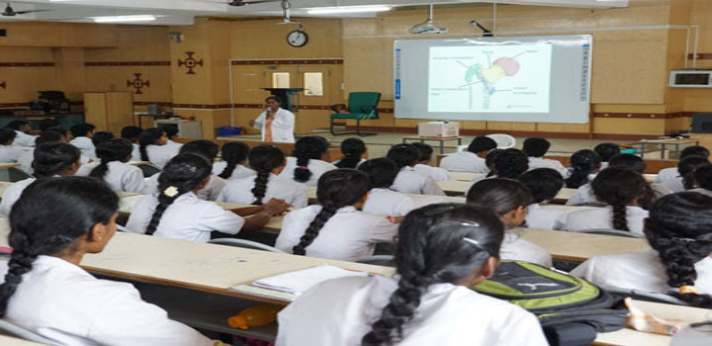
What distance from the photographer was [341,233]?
3092mm

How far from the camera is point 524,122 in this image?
40.1 feet

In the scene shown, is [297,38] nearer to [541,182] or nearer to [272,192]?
[272,192]

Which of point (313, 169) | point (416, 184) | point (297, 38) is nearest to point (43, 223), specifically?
point (416, 184)

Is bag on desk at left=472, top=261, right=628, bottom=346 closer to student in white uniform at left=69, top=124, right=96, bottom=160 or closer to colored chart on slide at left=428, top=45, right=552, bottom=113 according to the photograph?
student in white uniform at left=69, top=124, right=96, bottom=160

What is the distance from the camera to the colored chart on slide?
38.6ft

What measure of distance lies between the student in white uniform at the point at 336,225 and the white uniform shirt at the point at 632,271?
1005 mm

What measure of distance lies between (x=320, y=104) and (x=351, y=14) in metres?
2.24

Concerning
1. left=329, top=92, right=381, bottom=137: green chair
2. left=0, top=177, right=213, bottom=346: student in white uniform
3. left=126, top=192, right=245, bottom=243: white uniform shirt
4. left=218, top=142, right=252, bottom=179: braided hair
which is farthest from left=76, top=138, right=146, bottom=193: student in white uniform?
left=329, top=92, right=381, bottom=137: green chair

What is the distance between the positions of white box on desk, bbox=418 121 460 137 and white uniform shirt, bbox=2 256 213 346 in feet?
27.7

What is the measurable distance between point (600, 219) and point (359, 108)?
975 cm

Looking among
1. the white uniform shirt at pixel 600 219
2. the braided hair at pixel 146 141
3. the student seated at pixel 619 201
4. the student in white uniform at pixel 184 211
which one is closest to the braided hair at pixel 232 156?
the braided hair at pixel 146 141

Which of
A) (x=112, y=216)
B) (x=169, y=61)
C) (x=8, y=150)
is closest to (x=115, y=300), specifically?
(x=112, y=216)

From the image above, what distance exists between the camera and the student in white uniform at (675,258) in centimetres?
227

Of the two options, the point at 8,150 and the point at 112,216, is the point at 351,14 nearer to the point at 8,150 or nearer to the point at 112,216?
the point at 8,150
